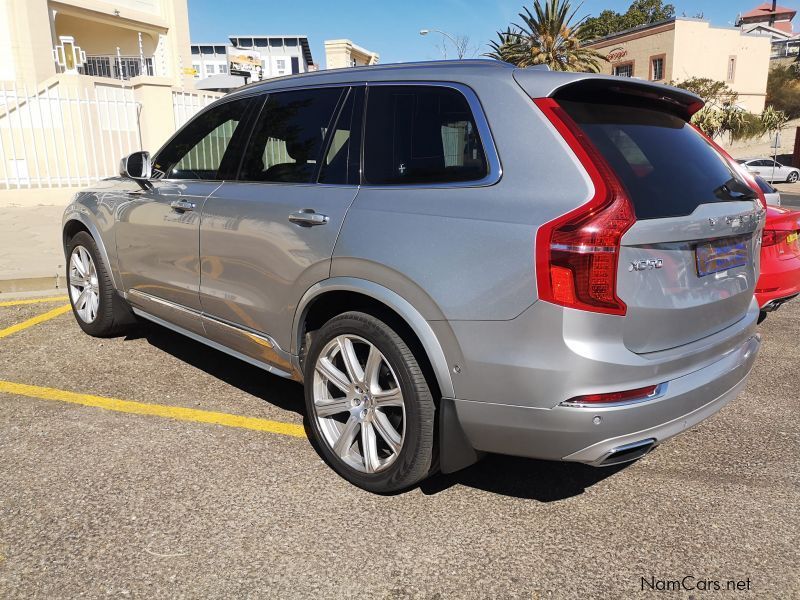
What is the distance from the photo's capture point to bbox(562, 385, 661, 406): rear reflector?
2277mm

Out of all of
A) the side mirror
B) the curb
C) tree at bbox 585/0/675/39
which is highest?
tree at bbox 585/0/675/39

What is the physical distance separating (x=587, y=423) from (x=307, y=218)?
1.52 meters

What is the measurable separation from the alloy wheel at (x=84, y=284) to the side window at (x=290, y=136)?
6.82 ft

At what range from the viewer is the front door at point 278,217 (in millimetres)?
→ 2994

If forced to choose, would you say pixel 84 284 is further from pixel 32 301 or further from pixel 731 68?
pixel 731 68

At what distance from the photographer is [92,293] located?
5.05 metres

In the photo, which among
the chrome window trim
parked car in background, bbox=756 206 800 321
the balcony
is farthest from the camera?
the balcony

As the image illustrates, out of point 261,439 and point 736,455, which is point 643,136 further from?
point 261,439

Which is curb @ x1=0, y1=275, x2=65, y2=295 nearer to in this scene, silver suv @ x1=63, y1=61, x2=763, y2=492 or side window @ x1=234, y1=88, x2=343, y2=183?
silver suv @ x1=63, y1=61, x2=763, y2=492

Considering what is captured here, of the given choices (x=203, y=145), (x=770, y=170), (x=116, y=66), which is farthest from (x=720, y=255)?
(x=770, y=170)

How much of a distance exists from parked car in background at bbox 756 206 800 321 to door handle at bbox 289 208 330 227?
3.24 m

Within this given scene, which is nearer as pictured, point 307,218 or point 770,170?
point 307,218

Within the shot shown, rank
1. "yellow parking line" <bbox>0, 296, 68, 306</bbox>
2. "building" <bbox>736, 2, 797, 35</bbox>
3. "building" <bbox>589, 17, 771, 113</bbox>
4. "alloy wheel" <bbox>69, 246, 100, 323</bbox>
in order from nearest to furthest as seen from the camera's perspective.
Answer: "alloy wheel" <bbox>69, 246, 100, 323</bbox> < "yellow parking line" <bbox>0, 296, 68, 306</bbox> < "building" <bbox>589, 17, 771, 113</bbox> < "building" <bbox>736, 2, 797, 35</bbox>

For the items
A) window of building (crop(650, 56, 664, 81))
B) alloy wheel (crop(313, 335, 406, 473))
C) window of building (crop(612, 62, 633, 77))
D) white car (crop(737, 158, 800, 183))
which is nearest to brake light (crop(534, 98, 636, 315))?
alloy wheel (crop(313, 335, 406, 473))
